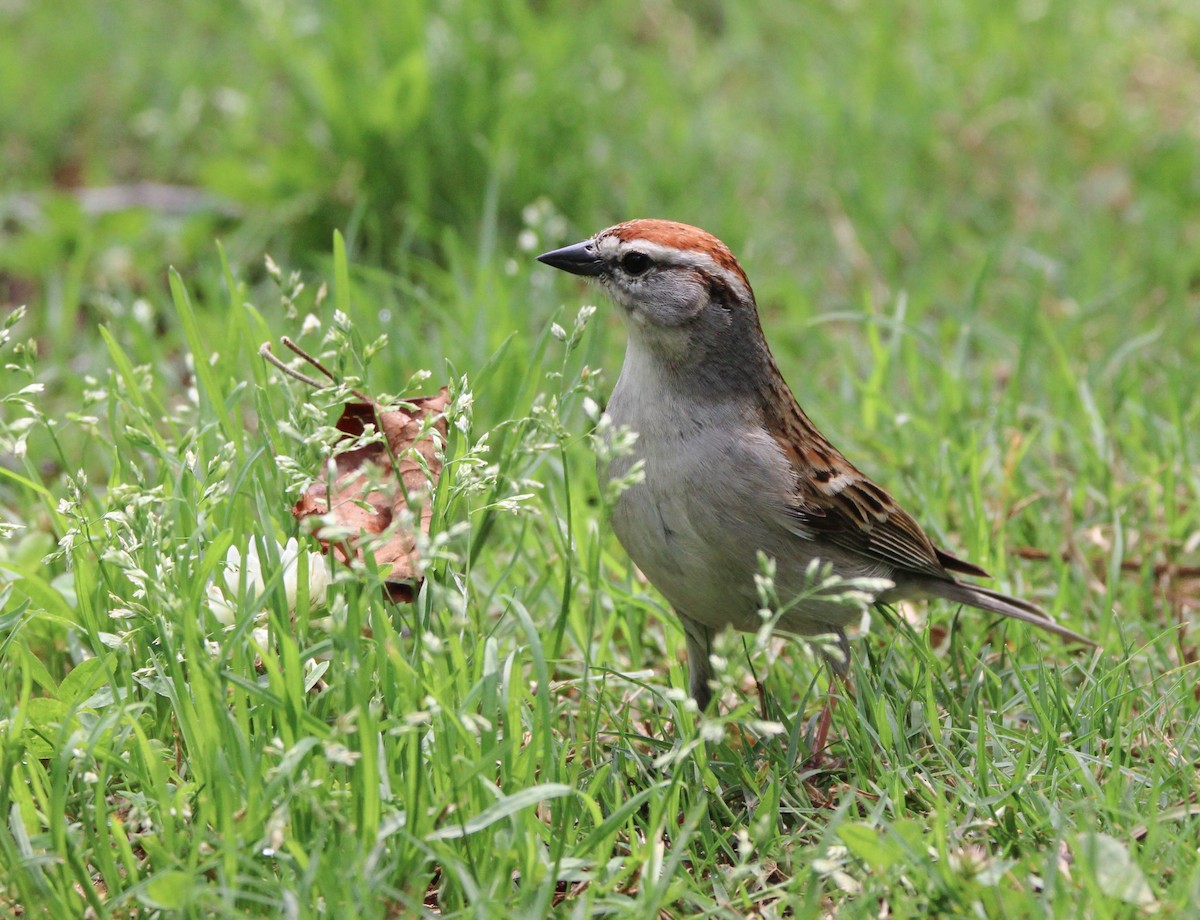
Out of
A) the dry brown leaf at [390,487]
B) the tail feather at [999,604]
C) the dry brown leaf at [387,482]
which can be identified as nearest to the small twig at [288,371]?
the dry brown leaf at [387,482]

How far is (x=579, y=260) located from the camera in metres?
3.78

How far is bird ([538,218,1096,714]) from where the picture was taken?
3.47 m

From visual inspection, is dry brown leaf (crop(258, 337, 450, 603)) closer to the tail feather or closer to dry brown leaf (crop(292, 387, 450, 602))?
dry brown leaf (crop(292, 387, 450, 602))

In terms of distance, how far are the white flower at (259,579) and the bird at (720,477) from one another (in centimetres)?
70

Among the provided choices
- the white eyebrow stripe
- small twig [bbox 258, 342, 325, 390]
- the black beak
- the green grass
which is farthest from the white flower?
the white eyebrow stripe

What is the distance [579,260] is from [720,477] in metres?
0.72

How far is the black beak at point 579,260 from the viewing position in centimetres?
377

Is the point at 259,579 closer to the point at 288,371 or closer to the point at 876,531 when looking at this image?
the point at 288,371

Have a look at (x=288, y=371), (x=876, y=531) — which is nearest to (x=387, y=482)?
(x=288, y=371)

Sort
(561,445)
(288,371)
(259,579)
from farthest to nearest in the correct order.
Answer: (288,371) < (259,579) < (561,445)

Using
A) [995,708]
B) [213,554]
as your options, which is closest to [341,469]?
[213,554]

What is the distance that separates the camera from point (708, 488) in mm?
3480

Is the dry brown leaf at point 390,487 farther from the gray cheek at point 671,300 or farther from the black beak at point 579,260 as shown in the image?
the gray cheek at point 671,300

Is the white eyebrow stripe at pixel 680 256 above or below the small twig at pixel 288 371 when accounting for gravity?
above
